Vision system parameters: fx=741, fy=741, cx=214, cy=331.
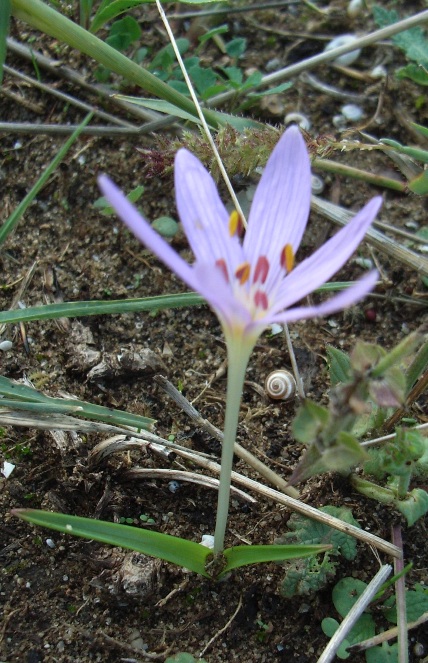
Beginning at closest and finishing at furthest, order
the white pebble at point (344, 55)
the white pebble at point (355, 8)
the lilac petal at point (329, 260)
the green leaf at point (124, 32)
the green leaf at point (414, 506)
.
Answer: the lilac petal at point (329, 260) < the green leaf at point (414, 506) < the green leaf at point (124, 32) < the white pebble at point (344, 55) < the white pebble at point (355, 8)

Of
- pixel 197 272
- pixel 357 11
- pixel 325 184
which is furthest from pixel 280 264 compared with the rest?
pixel 357 11

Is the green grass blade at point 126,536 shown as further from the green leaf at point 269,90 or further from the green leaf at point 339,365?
the green leaf at point 269,90

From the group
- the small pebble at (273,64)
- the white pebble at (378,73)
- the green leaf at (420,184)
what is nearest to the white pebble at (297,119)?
the small pebble at (273,64)

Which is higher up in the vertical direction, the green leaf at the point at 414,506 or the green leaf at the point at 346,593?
the green leaf at the point at 414,506

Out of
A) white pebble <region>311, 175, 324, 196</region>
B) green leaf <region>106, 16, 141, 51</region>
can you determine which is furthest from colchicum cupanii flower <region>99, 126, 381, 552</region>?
green leaf <region>106, 16, 141, 51</region>

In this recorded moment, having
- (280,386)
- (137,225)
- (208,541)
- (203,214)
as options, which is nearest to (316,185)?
(280,386)

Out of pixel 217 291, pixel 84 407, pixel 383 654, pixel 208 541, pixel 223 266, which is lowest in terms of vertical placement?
pixel 383 654

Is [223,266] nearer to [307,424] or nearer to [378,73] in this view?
[307,424]

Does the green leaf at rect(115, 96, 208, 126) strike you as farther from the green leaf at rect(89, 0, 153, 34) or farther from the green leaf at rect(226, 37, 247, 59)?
the green leaf at rect(226, 37, 247, 59)
